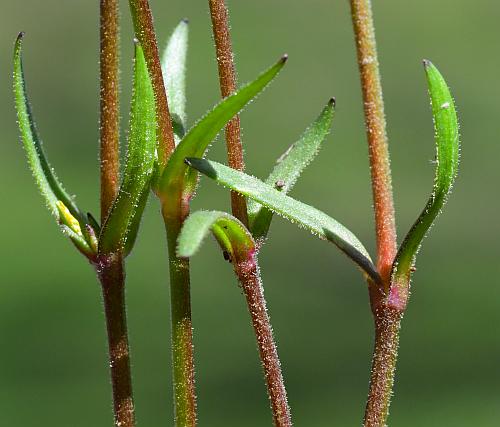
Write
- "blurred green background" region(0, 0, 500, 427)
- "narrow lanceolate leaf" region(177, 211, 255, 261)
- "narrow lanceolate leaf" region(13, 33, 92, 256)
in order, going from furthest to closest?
"blurred green background" region(0, 0, 500, 427) → "narrow lanceolate leaf" region(13, 33, 92, 256) → "narrow lanceolate leaf" region(177, 211, 255, 261)

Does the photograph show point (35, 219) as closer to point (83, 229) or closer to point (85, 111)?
point (85, 111)

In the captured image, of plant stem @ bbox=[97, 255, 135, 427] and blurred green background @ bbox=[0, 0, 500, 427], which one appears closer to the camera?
plant stem @ bbox=[97, 255, 135, 427]

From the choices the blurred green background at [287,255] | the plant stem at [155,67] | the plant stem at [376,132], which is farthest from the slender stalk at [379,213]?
the blurred green background at [287,255]

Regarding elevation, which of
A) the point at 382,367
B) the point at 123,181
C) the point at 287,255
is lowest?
the point at 382,367

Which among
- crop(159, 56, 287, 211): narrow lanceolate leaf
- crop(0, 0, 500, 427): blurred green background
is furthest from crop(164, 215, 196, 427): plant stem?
crop(0, 0, 500, 427): blurred green background

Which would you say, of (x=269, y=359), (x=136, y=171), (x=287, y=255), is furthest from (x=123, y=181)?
(x=287, y=255)

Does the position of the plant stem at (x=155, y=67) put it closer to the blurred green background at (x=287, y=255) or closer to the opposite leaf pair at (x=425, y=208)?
the opposite leaf pair at (x=425, y=208)

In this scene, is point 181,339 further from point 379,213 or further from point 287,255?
point 287,255

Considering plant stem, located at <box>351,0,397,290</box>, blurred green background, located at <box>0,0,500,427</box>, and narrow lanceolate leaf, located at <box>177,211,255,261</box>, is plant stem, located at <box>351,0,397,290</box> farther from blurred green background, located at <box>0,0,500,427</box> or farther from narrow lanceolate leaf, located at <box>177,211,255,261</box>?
blurred green background, located at <box>0,0,500,427</box>
